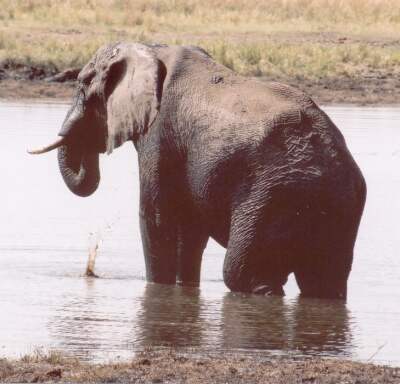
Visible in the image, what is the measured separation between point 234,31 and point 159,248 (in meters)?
30.8

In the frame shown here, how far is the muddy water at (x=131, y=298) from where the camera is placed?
9.20m

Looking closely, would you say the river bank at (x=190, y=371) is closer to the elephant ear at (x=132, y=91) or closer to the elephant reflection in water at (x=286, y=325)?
the elephant reflection in water at (x=286, y=325)

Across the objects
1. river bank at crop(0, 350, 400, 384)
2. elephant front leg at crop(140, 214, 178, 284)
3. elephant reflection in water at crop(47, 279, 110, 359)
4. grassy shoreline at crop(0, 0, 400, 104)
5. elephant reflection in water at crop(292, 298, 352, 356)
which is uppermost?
grassy shoreline at crop(0, 0, 400, 104)

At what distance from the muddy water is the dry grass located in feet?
50.5

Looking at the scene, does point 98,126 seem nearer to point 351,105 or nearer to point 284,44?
point 351,105

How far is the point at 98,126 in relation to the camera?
11.7 metres

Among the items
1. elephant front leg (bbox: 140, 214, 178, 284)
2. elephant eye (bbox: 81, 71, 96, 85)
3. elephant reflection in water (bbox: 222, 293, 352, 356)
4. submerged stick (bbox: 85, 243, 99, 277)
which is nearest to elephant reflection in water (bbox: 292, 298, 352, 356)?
elephant reflection in water (bbox: 222, 293, 352, 356)

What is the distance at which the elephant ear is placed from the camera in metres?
10.8

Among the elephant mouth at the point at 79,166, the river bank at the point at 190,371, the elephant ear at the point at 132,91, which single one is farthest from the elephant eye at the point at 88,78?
the river bank at the point at 190,371

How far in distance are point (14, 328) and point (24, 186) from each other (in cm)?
765

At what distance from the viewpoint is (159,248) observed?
11.1 meters

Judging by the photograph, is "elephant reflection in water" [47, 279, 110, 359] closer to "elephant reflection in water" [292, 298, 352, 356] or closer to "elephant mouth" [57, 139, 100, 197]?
"elephant mouth" [57, 139, 100, 197]

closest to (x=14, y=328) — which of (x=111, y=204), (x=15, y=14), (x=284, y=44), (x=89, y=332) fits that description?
(x=89, y=332)

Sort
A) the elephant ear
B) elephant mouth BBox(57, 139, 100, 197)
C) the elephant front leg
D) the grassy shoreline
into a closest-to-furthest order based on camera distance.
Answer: the elephant ear, the elephant front leg, elephant mouth BBox(57, 139, 100, 197), the grassy shoreline
